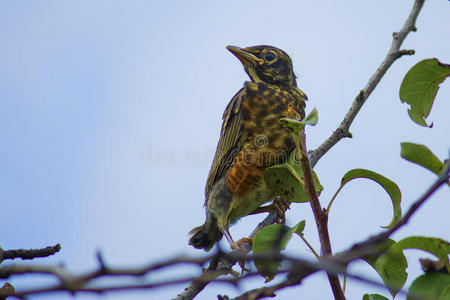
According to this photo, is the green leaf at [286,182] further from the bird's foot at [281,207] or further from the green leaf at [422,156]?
the bird's foot at [281,207]

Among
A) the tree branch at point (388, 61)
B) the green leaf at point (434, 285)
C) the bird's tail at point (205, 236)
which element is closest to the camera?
the green leaf at point (434, 285)

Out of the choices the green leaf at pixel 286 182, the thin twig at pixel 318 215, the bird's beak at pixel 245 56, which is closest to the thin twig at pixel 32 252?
the thin twig at pixel 318 215

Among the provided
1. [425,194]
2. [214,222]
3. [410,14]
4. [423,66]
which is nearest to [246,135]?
[214,222]

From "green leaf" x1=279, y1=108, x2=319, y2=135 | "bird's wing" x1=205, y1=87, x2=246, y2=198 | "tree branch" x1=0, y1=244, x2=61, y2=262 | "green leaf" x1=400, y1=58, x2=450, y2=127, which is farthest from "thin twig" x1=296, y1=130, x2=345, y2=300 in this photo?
"bird's wing" x1=205, y1=87, x2=246, y2=198

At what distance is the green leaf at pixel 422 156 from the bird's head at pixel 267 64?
3.68m

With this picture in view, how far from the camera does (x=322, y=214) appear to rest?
1.65 metres

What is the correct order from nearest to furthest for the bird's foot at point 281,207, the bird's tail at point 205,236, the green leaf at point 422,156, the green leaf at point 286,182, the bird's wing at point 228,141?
the green leaf at point 422,156, the green leaf at point 286,182, the bird's foot at point 281,207, the bird's wing at point 228,141, the bird's tail at point 205,236

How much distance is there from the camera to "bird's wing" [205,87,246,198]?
4.46 m

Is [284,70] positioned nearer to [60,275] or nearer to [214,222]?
[214,222]

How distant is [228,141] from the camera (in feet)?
14.8

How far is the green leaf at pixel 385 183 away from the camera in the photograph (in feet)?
6.56

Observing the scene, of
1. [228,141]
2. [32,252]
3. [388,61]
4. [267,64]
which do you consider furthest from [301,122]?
[267,64]

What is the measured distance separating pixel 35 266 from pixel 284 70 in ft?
15.3

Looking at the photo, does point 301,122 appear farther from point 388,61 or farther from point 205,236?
point 205,236
